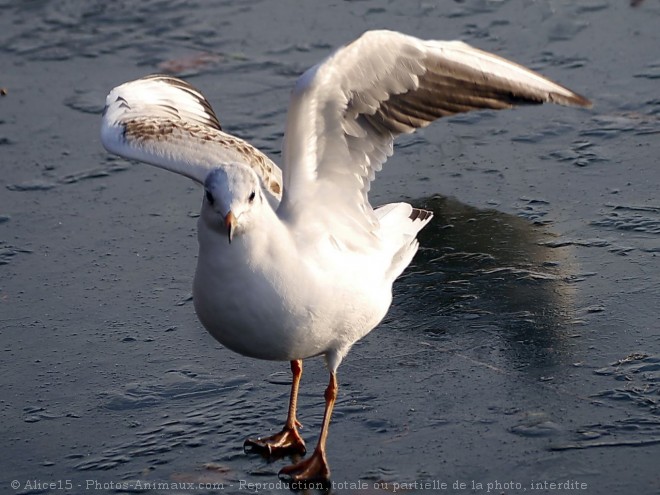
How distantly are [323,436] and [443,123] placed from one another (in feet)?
11.9

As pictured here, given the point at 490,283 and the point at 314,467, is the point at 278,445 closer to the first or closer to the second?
the point at 314,467

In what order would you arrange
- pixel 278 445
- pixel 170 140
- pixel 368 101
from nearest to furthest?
pixel 278 445
pixel 368 101
pixel 170 140

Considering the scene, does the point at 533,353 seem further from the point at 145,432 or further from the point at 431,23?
the point at 431,23

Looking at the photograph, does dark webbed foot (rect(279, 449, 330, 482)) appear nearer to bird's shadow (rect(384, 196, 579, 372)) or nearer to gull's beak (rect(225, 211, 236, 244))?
gull's beak (rect(225, 211, 236, 244))

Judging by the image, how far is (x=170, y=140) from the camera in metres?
5.62

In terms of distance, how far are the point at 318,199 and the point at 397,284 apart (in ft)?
3.86

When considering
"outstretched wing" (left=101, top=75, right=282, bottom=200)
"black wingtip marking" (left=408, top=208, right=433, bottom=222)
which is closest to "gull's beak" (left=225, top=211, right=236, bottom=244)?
"outstretched wing" (left=101, top=75, right=282, bottom=200)

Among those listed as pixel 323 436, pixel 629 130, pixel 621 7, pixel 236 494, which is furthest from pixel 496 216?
pixel 621 7

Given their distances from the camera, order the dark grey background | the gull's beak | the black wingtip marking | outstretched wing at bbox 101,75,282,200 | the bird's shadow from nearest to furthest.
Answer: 1. the gull's beak
2. the dark grey background
3. outstretched wing at bbox 101,75,282,200
4. the bird's shadow
5. the black wingtip marking

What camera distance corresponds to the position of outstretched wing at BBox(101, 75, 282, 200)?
5.45m

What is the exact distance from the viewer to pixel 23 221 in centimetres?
735

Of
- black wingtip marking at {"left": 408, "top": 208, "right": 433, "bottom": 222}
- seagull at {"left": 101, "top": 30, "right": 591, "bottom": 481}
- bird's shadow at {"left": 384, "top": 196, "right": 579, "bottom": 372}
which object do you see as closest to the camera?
seagull at {"left": 101, "top": 30, "right": 591, "bottom": 481}

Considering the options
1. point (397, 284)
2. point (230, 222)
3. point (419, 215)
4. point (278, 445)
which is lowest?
point (278, 445)

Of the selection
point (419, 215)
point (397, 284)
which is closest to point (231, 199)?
point (419, 215)
